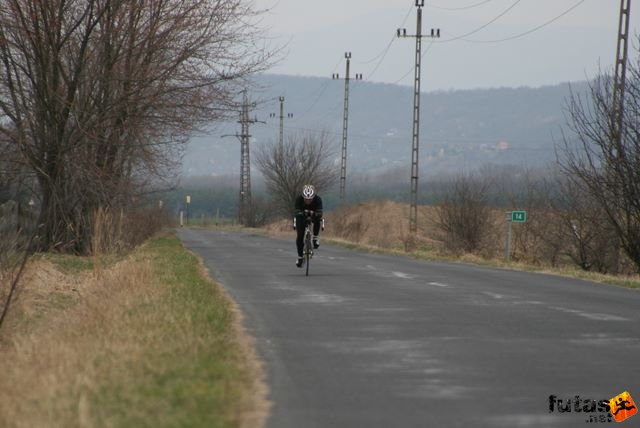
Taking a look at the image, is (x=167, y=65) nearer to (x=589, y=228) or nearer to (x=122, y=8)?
(x=122, y=8)

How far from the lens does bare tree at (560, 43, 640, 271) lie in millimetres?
31422

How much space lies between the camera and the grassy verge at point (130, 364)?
7719 mm

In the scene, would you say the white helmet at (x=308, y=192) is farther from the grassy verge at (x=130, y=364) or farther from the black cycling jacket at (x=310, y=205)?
the grassy verge at (x=130, y=364)

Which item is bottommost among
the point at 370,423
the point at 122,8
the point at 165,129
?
the point at 370,423

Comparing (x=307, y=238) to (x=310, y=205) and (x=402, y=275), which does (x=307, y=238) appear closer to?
(x=310, y=205)

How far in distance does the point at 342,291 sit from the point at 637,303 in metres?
5.05

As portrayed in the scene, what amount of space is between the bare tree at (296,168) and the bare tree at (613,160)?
2190 inches

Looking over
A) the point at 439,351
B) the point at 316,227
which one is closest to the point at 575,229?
the point at 316,227

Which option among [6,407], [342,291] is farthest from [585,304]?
[6,407]

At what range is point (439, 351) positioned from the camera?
12031mm

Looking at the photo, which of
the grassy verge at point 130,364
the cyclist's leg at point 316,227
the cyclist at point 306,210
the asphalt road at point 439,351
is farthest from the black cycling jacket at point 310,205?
the grassy verge at point 130,364

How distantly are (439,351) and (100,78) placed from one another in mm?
19549

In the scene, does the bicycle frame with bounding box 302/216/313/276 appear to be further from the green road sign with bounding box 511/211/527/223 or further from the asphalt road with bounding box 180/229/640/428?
the green road sign with bounding box 511/211/527/223

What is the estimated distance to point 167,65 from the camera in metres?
30.1
